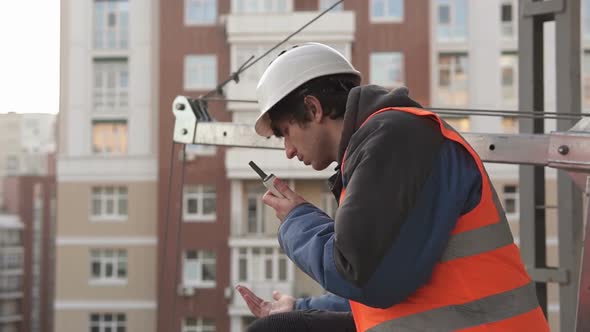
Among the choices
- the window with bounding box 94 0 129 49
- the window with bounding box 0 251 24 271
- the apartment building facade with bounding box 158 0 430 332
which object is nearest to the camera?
the apartment building facade with bounding box 158 0 430 332

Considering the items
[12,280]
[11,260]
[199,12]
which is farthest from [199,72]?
[12,280]

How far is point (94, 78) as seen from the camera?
61.4 feet

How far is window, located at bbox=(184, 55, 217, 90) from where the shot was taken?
18.1m

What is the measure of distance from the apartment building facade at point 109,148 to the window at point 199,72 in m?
0.89

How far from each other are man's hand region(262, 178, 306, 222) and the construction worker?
24mm

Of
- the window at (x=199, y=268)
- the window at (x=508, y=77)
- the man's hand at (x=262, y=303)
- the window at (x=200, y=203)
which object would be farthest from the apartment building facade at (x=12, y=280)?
the man's hand at (x=262, y=303)

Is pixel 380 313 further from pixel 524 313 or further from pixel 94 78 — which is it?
pixel 94 78

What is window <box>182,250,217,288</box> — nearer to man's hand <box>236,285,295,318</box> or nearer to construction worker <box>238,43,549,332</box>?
man's hand <box>236,285,295,318</box>

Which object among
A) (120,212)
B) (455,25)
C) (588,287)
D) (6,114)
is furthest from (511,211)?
(6,114)

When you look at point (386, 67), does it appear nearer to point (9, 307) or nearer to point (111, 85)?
point (111, 85)

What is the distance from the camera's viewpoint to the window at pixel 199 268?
18375 mm

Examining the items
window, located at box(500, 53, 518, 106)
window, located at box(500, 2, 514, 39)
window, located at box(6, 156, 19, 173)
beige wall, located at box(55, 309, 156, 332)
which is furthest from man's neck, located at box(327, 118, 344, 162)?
window, located at box(6, 156, 19, 173)

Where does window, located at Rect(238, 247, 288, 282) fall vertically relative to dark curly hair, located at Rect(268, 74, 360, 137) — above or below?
below

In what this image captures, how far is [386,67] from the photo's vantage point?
17750mm
